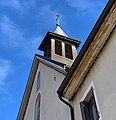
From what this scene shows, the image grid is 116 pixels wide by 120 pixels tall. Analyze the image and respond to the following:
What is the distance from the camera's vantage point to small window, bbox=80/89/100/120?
684cm

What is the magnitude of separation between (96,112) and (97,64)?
1.11 metres

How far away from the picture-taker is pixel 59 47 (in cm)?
1736

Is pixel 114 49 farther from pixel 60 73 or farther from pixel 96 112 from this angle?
pixel 60 73

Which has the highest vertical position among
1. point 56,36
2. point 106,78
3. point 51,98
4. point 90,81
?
point 56,36

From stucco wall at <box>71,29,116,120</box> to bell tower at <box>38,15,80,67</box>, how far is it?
31.0 feet

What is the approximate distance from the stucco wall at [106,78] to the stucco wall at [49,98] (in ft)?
6.77

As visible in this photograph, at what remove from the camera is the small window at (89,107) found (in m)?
6.84

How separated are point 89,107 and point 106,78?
133 cm

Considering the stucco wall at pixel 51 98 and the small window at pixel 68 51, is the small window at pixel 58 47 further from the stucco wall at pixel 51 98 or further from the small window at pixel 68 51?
the stucco wall at pixel 51 98

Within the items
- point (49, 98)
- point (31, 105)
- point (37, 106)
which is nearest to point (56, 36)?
point (31, 105)

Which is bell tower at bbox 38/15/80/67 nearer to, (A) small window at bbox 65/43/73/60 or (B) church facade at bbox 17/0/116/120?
(A) small window at bbox 65/43/73/60

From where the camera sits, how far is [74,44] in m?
18.4

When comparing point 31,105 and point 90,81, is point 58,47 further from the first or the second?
point 90,81

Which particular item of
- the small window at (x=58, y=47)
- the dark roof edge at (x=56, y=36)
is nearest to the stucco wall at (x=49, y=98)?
the small window at (x=58, y=47)
